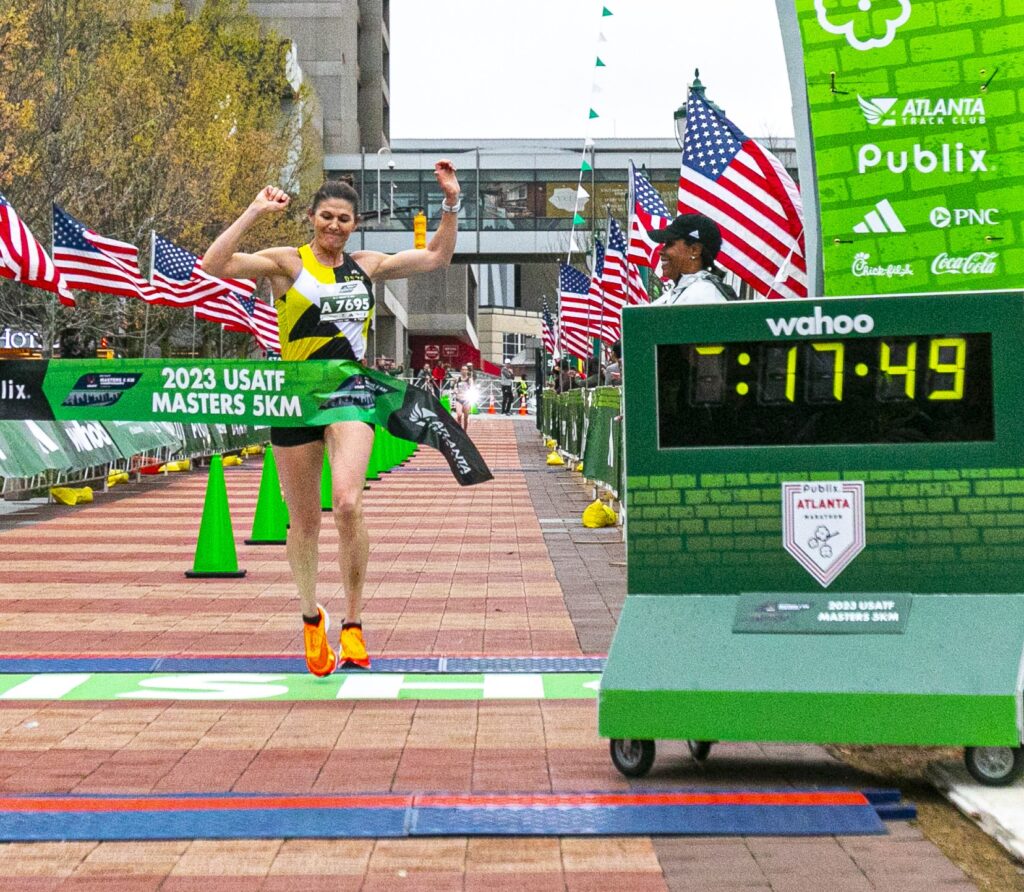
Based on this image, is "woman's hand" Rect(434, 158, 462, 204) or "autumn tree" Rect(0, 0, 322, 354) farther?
"autumn tree" Rect(0, 0, 322, 354)

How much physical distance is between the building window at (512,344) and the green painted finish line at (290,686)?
178739 mm

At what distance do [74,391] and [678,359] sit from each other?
4.14m

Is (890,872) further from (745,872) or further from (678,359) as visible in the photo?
(678,359)

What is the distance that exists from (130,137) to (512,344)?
498ft

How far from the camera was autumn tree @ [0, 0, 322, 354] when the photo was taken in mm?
32125

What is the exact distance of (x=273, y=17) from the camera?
93625 millimetres

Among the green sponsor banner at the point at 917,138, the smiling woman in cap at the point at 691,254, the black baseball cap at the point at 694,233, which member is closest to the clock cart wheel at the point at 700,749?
the smiling woman in cap at the point at 691,254

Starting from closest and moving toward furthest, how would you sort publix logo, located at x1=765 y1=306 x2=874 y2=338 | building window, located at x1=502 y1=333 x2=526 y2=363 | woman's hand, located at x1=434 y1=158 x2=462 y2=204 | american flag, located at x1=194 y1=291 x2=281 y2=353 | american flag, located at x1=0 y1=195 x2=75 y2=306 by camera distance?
publix logo, located at x1=765 y1=306 x2=874 y2=338
woman's hand, located at x1=434 y1=158 x2=462 y2=204
american flag, located at x1=0 y1=195 x2=75 y2=306
american flag, located at x1=194 y1=291 x2=281 y2=353
building window, located at x1=502 y1=333 x2=526 y2=363

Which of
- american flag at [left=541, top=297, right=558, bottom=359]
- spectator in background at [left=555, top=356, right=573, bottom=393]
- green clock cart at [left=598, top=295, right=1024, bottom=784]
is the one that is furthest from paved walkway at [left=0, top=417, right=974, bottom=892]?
american flag at [left=541, top=297, right=558, bottom=359]

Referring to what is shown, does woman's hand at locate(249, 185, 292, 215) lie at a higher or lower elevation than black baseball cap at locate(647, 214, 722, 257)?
→ higher

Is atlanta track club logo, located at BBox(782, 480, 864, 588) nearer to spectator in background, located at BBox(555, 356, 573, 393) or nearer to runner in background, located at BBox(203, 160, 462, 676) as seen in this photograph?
runner in background, located at BBox(203, 160, 462, 676)

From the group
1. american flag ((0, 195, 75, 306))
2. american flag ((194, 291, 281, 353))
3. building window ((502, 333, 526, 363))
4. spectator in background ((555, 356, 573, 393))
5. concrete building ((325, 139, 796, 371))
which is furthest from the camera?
building window ((502, 333, 526, 363))

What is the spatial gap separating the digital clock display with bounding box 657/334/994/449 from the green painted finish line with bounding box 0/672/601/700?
1961 mm

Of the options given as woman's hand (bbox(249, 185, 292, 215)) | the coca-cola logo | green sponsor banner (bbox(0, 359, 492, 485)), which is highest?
→ woman's hand (bbox(249, 185, 292, 215))
